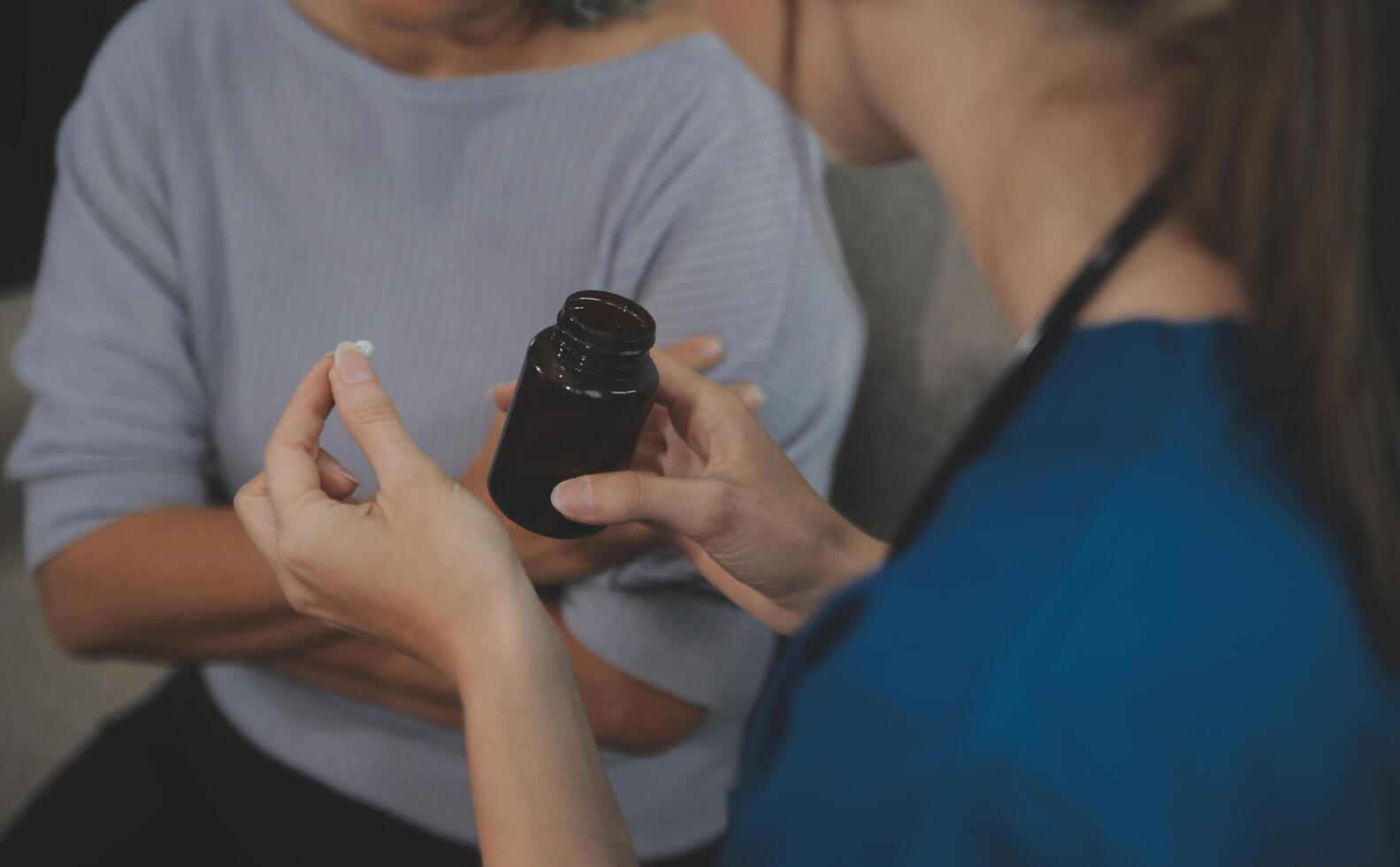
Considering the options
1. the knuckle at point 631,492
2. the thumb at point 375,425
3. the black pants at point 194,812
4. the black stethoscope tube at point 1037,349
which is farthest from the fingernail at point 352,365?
the black pants at point 194,812

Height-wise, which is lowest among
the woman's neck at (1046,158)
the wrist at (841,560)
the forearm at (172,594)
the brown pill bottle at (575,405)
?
the forearm at (172,594)

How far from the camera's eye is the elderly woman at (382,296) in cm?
57

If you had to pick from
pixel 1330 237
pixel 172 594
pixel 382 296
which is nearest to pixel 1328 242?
pixel 1330 237

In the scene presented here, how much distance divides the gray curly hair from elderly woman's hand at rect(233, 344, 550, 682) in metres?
0.31

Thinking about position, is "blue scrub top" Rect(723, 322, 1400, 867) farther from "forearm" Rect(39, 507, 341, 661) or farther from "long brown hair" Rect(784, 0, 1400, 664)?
"forearm" Rect(39, 507, 341, 661)

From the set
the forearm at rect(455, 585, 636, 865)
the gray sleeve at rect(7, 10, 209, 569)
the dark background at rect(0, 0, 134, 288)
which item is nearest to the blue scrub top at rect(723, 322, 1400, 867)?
the forearm at rect(455, 585, 636, 865)

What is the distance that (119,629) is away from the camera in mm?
623

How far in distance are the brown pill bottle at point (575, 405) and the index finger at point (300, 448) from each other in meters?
0.07

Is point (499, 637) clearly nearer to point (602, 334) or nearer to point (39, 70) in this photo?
point (602, 334)

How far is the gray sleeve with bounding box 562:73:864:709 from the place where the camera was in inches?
21.7

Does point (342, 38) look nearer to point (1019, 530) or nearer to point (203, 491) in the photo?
point (203, 491)

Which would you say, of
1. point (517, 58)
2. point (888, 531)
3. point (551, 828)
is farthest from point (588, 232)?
point (551, 828)

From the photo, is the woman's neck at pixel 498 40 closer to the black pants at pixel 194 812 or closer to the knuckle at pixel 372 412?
the knuckle at pixel 372 412

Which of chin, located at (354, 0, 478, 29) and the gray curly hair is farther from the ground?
the gray curly hair
